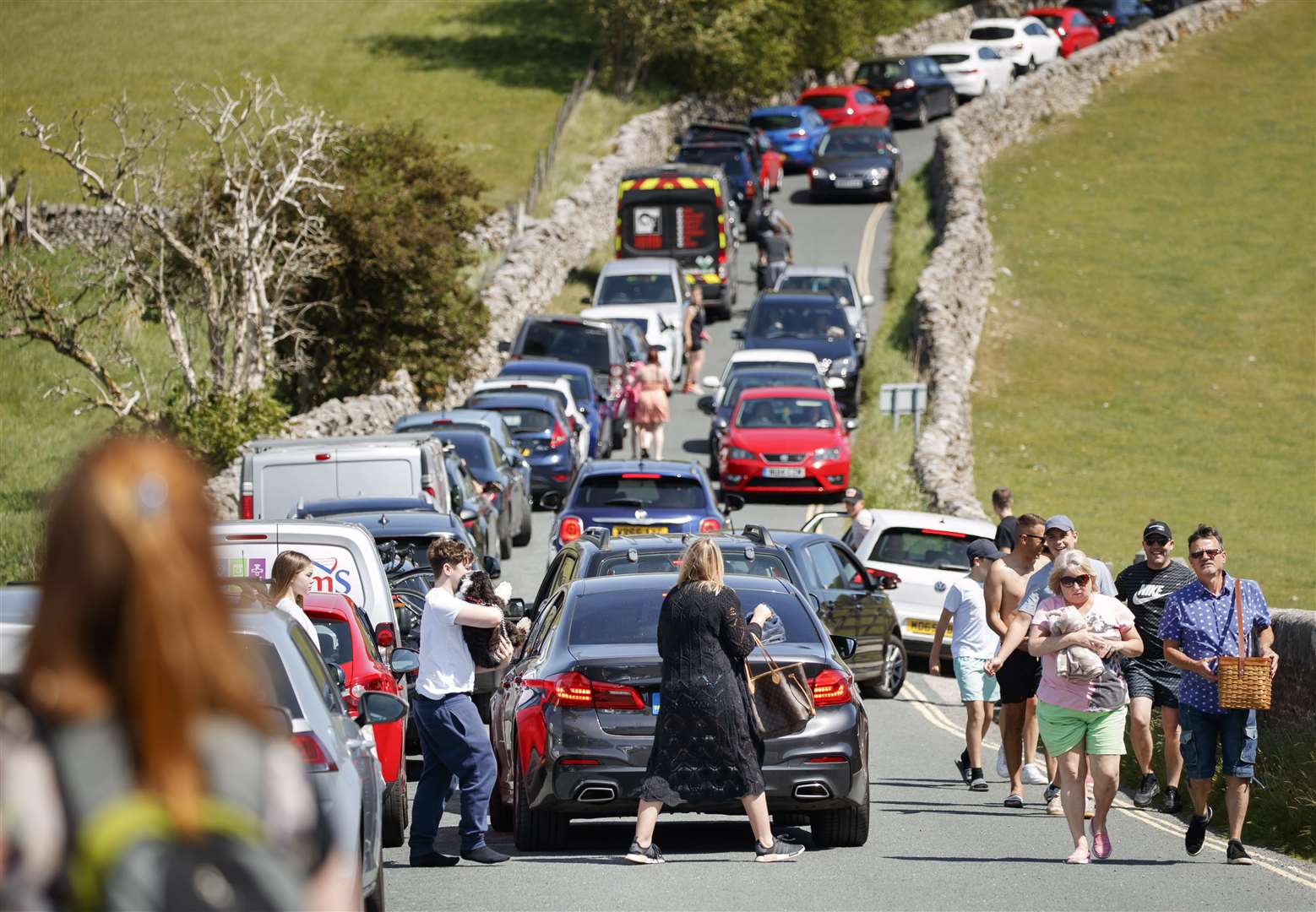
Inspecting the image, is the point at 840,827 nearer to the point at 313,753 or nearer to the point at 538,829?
the point at 538,829

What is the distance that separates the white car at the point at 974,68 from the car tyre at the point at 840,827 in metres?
58.3

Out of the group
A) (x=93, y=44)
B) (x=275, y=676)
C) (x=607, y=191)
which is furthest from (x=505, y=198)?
(x=275, y=676)

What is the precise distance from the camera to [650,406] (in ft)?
91.2

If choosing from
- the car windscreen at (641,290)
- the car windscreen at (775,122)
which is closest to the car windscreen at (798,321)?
the car windscreen at (641,290)

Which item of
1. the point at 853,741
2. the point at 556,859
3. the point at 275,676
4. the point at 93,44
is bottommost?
the point at 556,859

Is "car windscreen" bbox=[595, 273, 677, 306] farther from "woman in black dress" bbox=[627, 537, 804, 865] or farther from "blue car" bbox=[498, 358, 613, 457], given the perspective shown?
"woman in black dress" bbox=[627, 537, 804, 865]

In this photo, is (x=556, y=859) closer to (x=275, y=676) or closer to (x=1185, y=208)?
(x=275, y=676)

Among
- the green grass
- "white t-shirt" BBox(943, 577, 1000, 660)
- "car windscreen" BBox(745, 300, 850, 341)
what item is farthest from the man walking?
"car windscreen" BBox(745, 300, 850, 341)

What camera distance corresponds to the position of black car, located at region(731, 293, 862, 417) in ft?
119

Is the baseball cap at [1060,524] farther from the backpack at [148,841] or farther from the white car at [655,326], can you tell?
the white car at [655,326]

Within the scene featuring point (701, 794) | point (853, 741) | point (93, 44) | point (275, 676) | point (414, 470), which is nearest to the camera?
point (275, 676)

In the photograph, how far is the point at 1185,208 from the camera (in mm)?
56438

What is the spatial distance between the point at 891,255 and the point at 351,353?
59.1ft

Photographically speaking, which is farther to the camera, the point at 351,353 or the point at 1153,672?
the point at 351,353
